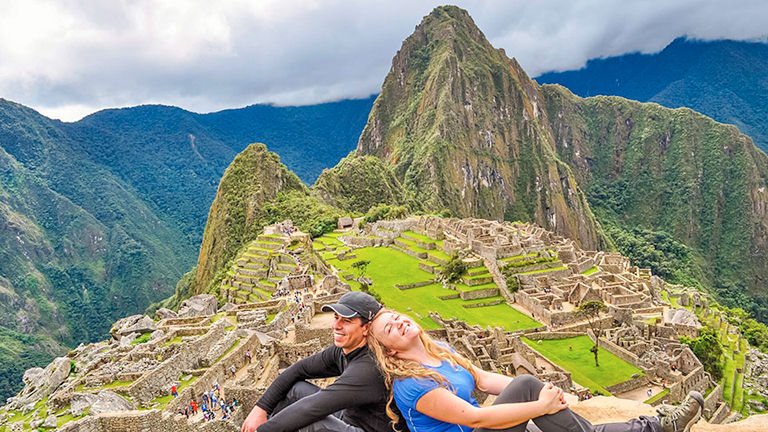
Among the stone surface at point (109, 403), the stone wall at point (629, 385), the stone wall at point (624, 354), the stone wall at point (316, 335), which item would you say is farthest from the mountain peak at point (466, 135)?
the stone surface at point (109, 403)

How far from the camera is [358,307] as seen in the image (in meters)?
4.83

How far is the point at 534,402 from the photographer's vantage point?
4.55 m

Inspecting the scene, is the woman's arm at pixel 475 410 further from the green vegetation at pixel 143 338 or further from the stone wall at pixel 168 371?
the green vegetation at pixel 143 338

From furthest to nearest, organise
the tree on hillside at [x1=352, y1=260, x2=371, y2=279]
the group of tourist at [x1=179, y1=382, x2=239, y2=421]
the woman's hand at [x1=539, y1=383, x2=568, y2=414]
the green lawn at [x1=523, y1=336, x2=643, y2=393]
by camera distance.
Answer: the tree on hillside at [x1=352, y1=260, x2=371, y2=279]
the green lawn at [x1=523, y1=336, x2=643, y2=393]
the group of tourist at [x1=179, y1=382, x2=239, y2=421]
the woman's hand at [x1=539, y1=383, x2=568, y2=414]

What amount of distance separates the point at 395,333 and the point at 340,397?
77 cm

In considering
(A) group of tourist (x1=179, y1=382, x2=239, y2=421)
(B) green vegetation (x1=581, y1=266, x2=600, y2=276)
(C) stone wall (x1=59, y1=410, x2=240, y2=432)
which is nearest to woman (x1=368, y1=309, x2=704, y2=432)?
(C) stone wall (x1=59, y1=410, x2=240, y2=432)

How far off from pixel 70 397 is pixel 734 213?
685ft

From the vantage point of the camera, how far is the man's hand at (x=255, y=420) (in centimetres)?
518

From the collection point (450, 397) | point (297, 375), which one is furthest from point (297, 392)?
point (450, 397)

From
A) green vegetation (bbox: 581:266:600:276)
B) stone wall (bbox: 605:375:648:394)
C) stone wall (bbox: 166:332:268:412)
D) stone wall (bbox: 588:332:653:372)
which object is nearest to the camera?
stone wall (bbox: 166:332:268:412)

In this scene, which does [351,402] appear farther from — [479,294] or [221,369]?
[479,294]

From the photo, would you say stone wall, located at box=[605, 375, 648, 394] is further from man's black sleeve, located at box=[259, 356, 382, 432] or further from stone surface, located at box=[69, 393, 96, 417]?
man's black sleeve, located at box=[259, 356, 382, 432]

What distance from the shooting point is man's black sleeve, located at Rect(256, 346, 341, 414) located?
5395 mm

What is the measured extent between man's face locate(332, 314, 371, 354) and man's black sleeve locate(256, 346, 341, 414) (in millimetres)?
530
